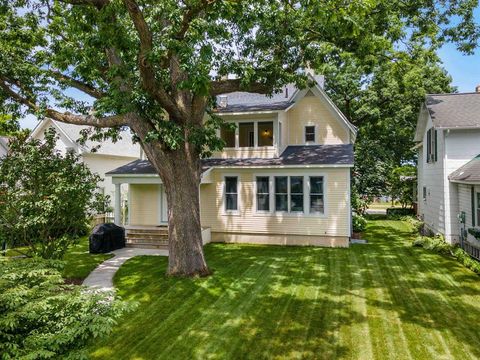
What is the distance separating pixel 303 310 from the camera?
834 cm

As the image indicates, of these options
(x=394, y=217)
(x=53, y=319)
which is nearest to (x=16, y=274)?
(x=53, y=319)

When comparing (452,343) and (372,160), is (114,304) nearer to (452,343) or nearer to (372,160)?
(452,343)

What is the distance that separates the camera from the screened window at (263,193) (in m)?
16.8

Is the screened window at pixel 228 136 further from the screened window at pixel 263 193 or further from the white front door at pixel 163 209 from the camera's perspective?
the white front door at pixel 163 209

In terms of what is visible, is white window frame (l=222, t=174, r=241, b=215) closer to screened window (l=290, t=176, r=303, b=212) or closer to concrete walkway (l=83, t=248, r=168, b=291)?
screened window (l=290, t=176, r=303, b=212)

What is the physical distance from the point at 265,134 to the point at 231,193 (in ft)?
11.3

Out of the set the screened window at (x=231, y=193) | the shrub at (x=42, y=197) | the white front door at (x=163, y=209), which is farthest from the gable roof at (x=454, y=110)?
the shrub at (x=42, y=197)

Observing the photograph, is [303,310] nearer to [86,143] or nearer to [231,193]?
[231,193]

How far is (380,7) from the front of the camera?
472 inches

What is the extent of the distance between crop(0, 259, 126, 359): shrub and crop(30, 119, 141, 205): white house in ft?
67.0

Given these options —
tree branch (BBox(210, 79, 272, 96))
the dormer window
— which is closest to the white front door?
the dormer window

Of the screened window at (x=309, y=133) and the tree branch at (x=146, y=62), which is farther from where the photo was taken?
the screened window at (x=309, y=133)

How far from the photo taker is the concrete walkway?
427 inches

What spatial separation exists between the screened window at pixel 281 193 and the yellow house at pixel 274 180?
5cm
